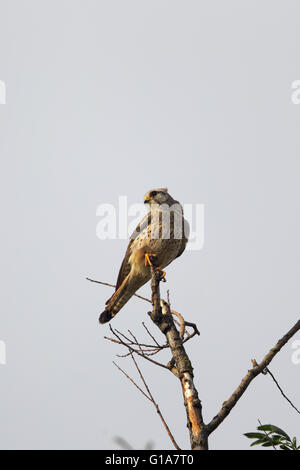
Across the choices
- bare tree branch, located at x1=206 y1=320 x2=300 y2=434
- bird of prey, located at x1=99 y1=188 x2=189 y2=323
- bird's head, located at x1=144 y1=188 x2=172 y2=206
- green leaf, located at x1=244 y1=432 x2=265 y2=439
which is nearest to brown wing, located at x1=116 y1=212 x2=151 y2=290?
bird of prey, located at x1=99 y1=188 x2=189 y2=323

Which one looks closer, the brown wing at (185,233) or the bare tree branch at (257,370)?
the bare tree branch at (257,370)

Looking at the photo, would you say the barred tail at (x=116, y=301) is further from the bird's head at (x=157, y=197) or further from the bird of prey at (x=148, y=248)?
the bird's head at (x=157, y=197)

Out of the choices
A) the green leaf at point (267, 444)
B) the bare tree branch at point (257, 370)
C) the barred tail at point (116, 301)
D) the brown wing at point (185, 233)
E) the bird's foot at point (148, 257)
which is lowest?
the green leaf at point (267, 444)

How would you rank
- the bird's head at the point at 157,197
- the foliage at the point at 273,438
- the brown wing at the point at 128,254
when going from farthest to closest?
the bird's head at the point at 157,197, the brown wing at the point at 128,254, the foliage at the point at 273,438

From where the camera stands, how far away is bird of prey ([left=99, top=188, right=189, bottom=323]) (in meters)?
6.41

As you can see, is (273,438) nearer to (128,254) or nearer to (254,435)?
(254,435)

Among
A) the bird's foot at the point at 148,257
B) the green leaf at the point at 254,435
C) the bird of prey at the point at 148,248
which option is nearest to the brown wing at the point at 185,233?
the bird of prey at the point at 148,248

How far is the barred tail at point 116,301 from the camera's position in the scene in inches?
253

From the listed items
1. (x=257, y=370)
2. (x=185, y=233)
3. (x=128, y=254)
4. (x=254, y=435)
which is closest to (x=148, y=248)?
(x=128, y=254)

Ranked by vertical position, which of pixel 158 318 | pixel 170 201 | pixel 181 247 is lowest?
pixel 158 318
